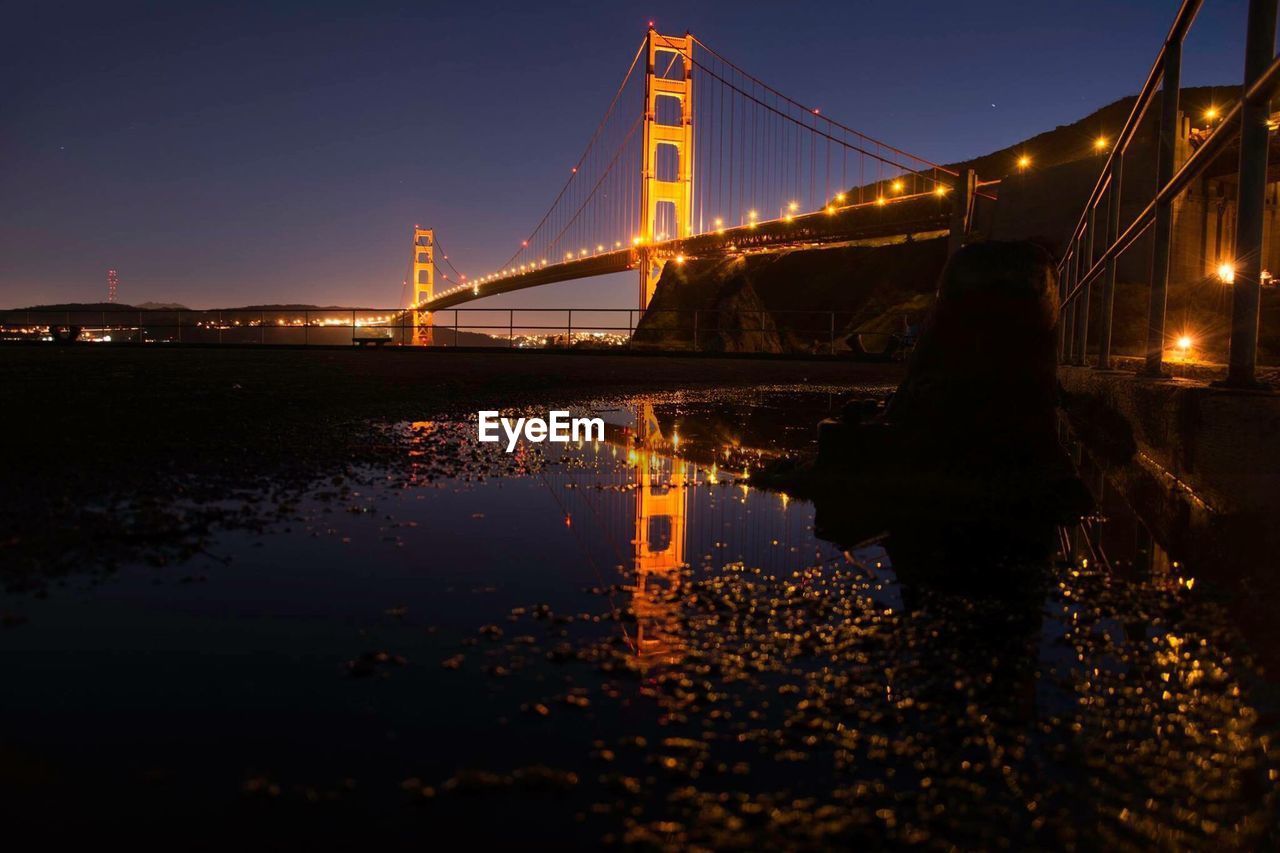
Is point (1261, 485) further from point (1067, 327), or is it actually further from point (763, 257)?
point (763, 257)

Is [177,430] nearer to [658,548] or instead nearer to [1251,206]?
[658,548]

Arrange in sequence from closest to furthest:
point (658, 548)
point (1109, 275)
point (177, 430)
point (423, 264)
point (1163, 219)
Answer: point (658, 548), point (1163, 219), point (177, 430), point (1109, 275), point (423, 264)

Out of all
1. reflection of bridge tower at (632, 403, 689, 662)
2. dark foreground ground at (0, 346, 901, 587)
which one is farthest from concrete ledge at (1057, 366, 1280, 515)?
dark foreground ground at (0, 346, 901, 587)

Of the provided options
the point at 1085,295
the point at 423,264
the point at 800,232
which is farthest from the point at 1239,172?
the point at 423,264

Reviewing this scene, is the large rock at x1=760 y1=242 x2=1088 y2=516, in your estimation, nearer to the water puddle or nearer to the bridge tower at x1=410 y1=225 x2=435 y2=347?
the water puddle

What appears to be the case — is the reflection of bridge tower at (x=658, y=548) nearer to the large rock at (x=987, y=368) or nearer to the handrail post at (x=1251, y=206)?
the large rock at (x=987, y=368)
